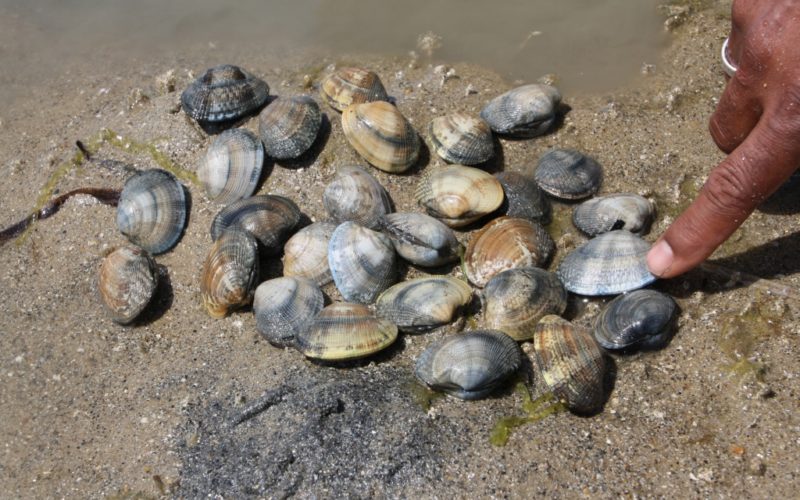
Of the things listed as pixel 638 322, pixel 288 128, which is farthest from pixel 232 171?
pixel 638 322

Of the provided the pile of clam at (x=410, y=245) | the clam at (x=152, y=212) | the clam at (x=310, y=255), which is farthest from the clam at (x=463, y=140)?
the clam at (x=152, y=212)

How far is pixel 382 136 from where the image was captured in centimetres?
517

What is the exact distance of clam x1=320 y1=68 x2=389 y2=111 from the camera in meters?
5.58

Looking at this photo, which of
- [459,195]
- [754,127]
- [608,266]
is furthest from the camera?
[459,195]

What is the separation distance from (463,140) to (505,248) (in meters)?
1.07

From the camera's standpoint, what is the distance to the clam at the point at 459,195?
15.8 ft

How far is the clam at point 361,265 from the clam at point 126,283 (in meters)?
1.41

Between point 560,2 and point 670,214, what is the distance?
315cm

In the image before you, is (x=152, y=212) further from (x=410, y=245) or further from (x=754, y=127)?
(x=754, y=127)

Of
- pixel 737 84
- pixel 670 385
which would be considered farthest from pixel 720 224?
Result: pixel 670 385

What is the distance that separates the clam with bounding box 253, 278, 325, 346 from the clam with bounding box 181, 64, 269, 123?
1837mm

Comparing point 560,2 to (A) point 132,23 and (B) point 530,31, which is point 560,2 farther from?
(A) point 132,23

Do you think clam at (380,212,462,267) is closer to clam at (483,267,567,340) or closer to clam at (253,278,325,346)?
clam at (483,267,567,340)

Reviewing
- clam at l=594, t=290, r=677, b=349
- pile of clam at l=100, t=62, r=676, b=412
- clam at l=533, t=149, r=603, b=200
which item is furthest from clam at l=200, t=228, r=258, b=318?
clam at l=594, t=290, r=677, b=349
